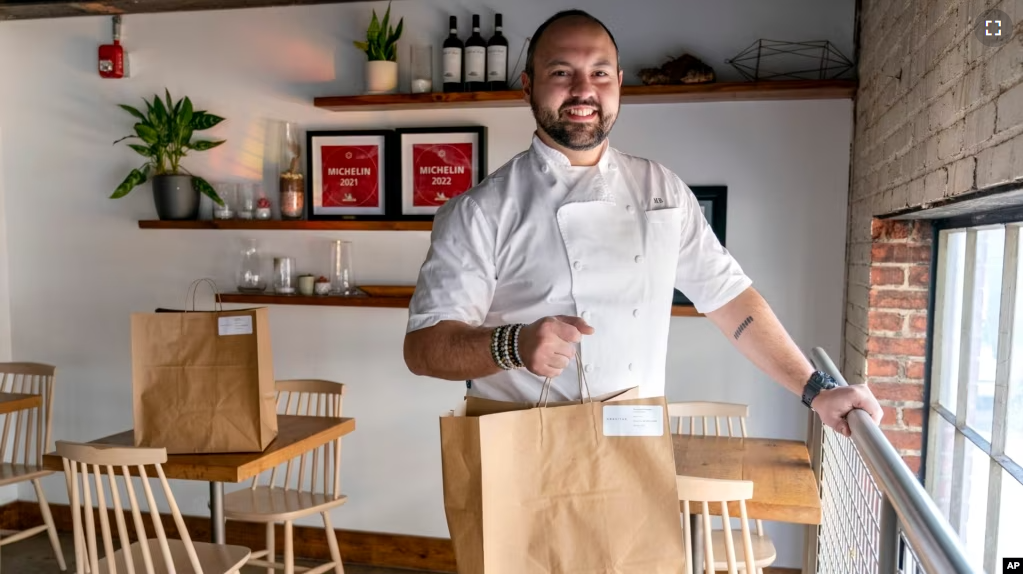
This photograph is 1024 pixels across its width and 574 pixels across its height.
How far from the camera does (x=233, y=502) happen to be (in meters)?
2.91

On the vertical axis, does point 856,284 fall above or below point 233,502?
above

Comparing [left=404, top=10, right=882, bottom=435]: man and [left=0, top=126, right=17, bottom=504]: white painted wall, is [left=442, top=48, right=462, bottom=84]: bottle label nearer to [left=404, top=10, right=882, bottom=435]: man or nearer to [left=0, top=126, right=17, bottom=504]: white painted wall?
[left=404, top=10, right=882, bottom=435]: man

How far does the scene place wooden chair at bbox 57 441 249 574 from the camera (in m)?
2.12

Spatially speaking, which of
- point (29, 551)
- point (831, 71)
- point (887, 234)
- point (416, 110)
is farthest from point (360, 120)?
point (29, 551)

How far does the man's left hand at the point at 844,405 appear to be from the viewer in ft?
4.27

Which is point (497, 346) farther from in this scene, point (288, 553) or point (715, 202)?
point (715, 202)

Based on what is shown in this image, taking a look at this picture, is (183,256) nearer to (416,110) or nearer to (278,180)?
(278,180)

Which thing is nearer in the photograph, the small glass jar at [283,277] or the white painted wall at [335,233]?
the white painted wall at [335,233]

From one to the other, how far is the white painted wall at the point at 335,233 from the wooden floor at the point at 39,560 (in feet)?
0.60

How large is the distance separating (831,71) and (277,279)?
2.31 metres

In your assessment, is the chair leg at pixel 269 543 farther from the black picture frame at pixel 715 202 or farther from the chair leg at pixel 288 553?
the black picture frame at pixel 715 202

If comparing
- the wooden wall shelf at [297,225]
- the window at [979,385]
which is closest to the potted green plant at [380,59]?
the wooden wall shelf at [297,225]

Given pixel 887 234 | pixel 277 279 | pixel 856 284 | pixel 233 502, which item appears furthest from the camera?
pixel 277 279

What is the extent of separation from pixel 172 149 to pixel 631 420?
2.94 meters
